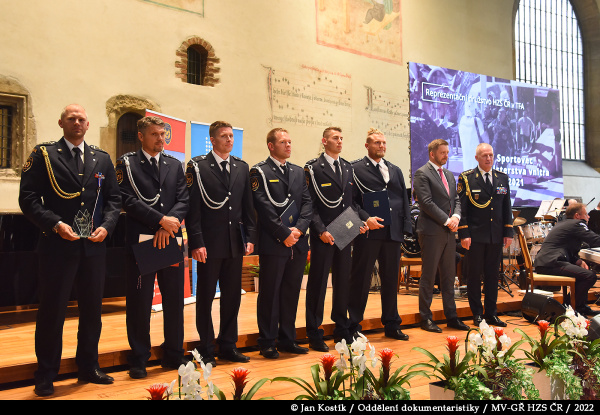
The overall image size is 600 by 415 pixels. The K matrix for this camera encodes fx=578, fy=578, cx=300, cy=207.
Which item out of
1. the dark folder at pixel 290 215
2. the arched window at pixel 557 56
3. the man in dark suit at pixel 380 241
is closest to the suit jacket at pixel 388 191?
the man in dark suit at pixel 380 241

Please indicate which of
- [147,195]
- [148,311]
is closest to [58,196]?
[147,195]

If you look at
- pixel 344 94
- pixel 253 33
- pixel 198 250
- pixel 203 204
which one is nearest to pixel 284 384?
pixel 198 250

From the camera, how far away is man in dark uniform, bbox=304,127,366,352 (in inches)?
173

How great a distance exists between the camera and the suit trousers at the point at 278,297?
414cm

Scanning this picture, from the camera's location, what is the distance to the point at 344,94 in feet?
34.4

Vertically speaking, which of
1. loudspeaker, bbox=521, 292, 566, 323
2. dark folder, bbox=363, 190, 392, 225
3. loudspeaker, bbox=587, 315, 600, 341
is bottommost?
loudspeaker, bbox=521, 292, 566, 323

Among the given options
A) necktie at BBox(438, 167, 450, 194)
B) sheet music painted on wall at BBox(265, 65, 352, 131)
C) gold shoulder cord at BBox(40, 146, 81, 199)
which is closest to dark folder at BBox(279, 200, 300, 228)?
gold shoulder cord at BBox(40, 146, 81, 199)

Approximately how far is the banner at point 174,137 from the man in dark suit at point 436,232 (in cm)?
244

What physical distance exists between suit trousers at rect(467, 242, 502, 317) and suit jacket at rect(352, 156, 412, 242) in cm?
90

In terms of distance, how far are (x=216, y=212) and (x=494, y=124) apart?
7.78 m

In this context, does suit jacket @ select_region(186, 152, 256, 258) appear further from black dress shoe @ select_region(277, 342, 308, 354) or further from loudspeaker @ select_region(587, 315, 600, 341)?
loudspeaker @ select_region(587, 315, 600, 341)

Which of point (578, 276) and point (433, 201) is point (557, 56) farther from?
point (433, 201)

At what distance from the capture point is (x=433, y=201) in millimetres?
5281

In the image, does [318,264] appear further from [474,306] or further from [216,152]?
[474,306]
